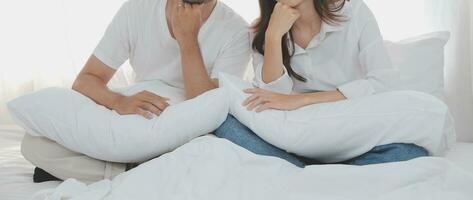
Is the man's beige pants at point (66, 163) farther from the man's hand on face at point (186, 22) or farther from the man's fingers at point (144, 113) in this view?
the man's hand on face at point (186, 22)

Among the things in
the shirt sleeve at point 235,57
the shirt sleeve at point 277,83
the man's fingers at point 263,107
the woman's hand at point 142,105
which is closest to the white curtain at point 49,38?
the shirt sleeve at point 235,57

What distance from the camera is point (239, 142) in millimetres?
1242

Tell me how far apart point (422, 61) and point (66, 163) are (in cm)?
92

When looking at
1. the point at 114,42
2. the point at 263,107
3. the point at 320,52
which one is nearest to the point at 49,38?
the point at 114,42

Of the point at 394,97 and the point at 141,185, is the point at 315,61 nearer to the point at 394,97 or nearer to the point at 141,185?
the point at 394,97

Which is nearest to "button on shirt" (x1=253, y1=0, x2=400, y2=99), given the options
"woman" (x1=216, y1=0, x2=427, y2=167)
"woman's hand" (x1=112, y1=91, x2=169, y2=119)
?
"woman" (x1=216, y1=0, x2=427, y2=167)

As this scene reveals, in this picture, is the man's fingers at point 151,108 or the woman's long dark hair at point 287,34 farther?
the woman's long dark hair at point 287,34

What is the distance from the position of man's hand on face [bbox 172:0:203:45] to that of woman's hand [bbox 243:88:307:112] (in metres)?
0.29

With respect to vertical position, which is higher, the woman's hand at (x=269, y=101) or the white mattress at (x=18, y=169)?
the woman's hand at (x=269, y=101)

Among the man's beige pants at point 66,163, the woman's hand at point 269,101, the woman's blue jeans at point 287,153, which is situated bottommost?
the man's beige pants at point 66,163

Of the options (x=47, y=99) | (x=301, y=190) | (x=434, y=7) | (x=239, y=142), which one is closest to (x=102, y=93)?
(x=47, y=99)

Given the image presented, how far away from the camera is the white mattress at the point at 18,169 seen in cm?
121

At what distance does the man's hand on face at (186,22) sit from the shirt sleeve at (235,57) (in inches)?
3.5

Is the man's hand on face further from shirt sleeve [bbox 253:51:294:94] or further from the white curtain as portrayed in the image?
the white curtain
